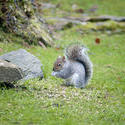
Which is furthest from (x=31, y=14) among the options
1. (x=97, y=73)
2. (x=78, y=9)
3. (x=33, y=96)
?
(x=78, y=9)

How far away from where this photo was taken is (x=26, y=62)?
712 cm

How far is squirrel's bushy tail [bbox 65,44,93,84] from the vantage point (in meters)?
7.50

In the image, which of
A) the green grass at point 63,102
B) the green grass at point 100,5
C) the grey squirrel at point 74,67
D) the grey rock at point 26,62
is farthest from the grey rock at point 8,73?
the green grass at point 100,5

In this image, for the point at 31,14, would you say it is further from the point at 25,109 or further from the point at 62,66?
the point at 25,109

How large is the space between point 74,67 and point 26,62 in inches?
46.8

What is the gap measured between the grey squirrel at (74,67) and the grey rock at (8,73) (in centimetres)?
164

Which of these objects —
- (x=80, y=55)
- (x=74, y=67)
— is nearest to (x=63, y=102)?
(x=74, y=67)

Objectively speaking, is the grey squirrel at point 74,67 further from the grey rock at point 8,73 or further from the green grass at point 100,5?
the green grass at point 100,5

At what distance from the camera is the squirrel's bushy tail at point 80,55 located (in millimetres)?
7500

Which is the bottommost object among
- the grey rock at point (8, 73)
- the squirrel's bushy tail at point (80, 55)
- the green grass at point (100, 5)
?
the grey rock at point (8, 73)

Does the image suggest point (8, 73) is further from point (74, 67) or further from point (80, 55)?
point (80, 55)

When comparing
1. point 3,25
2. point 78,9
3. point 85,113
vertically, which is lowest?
point 85,113

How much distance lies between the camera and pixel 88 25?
17281 mm

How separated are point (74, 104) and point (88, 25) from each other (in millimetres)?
12031
